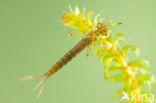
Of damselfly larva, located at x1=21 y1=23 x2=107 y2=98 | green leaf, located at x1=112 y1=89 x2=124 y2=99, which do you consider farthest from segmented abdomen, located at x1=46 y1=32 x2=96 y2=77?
green leaf, located at x1=112 y1=89 x2=124 y2=99

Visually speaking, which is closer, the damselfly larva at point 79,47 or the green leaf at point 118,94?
the green leaf at point 118,94

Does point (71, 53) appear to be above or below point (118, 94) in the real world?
above

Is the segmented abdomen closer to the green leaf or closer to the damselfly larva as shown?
the damselfly larva

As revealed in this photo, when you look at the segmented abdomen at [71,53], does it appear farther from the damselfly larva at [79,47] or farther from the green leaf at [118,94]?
the green leaf at [118,94]

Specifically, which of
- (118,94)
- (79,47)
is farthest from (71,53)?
(118,94)

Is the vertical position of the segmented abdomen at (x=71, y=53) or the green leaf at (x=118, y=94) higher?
the segmented abdomen at (x=71, y=53)

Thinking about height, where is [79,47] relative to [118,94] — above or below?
above

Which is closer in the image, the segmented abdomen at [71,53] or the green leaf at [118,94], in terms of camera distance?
the green leaf at [118,94]

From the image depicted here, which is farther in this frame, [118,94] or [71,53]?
[71,53]

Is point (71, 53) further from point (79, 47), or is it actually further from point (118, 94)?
point (118, 94)

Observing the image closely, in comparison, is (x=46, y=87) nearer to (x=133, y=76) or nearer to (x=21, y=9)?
(x=21, y=9)

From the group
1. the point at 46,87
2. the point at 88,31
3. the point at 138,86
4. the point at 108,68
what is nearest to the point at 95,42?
the point at 88,31

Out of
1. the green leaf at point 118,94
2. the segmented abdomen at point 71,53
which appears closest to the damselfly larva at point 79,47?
the segmented abdomen at point 71,53
